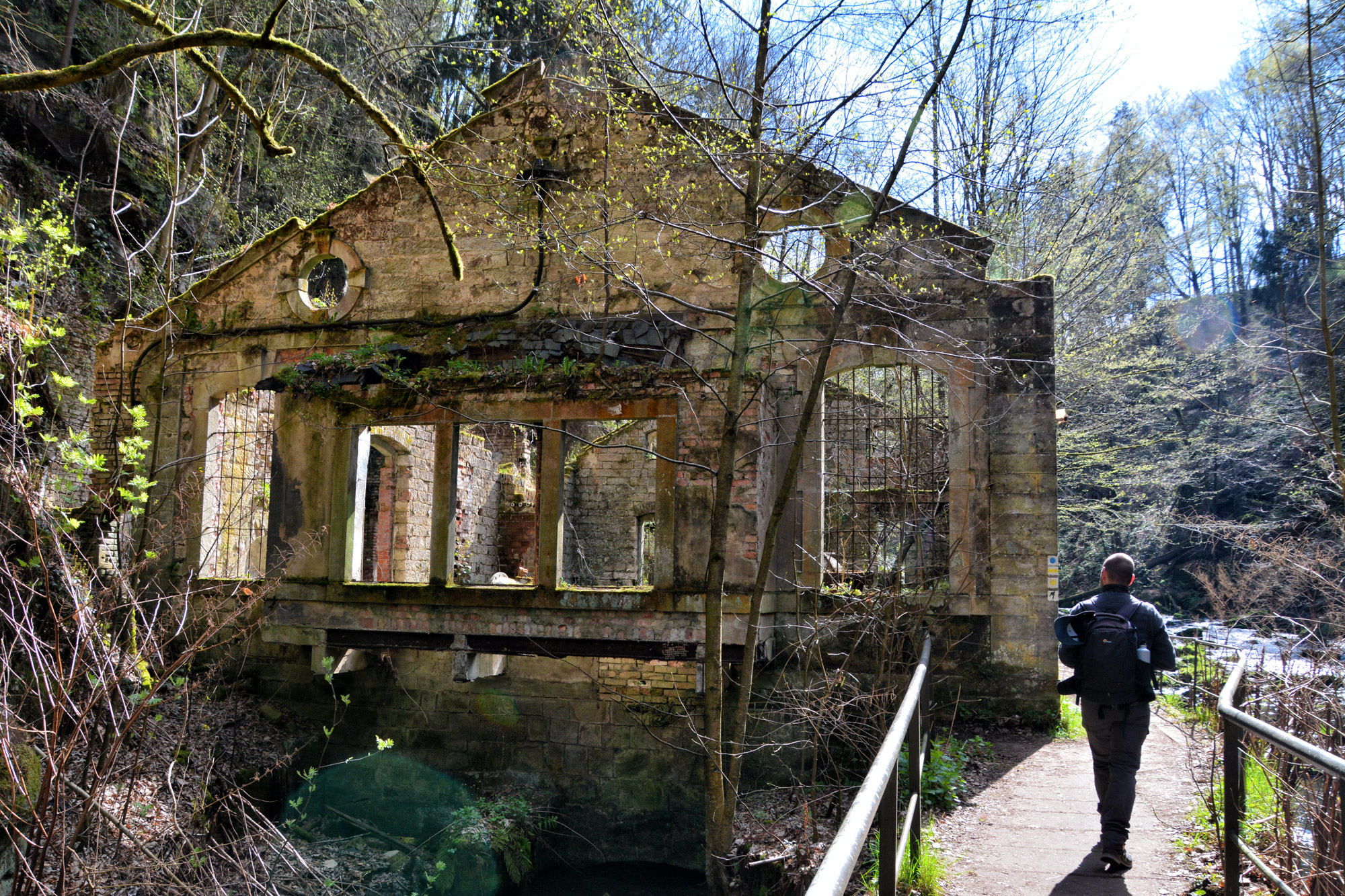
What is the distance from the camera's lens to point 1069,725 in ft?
27.3

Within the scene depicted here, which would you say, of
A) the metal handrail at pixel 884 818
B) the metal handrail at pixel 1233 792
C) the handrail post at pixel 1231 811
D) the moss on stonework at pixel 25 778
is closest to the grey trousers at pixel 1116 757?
the metal handrail at pixel 1233 792

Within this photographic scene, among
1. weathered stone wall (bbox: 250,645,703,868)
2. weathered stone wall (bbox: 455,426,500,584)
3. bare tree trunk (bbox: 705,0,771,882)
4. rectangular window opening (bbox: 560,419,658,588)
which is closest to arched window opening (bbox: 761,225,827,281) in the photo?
bare tree trunk (bbox: 705,0,771,882)

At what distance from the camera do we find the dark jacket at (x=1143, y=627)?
4.39 m

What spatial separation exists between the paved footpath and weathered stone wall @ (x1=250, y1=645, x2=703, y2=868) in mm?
3405

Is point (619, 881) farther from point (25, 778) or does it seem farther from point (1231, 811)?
point (1231, 811)

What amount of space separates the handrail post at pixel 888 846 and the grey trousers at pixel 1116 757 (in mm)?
2054

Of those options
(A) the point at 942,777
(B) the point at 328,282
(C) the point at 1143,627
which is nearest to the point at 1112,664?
(C) the point at 1143,627

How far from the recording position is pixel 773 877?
6117mm

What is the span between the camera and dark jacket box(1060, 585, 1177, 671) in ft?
14.4

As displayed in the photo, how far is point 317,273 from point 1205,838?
15.7 meters

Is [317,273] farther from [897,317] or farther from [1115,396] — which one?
[1115,396]


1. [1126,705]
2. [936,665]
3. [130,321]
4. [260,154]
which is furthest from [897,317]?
[260,154]

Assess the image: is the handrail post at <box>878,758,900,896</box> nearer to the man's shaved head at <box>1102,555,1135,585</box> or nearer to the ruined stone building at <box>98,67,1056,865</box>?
the man's shaved head at <box>1102,555,1135,585</box>

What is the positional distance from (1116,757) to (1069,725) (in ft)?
14.5
